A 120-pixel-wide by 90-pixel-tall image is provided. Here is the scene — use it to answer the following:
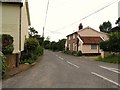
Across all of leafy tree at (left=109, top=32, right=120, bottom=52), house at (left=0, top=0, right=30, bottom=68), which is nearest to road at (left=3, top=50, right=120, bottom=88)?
house at (left=0, top=0, right=30, bottom=68)

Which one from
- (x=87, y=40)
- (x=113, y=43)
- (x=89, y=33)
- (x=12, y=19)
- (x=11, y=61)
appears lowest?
(x=11, y=61)

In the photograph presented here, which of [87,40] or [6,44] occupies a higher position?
[87,40]

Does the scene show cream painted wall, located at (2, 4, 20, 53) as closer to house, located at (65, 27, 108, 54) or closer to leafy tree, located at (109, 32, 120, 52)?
leafy tree, located at (109, 32, 120, 52)

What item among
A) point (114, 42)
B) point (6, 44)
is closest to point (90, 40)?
point (114, 42)

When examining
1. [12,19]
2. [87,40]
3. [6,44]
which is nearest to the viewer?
[6,44]

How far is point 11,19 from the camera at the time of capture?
21.8 metres

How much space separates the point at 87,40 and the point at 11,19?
3575cm

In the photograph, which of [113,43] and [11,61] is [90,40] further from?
[11,61]

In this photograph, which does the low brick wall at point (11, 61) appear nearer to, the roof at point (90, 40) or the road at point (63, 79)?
the road at point (63, 79)

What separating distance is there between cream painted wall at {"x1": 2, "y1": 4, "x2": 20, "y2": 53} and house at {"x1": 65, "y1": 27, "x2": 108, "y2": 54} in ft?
109

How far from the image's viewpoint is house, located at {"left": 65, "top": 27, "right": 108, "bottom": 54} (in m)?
54.2

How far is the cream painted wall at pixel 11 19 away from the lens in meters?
21.7

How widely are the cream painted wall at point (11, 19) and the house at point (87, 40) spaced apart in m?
33.2

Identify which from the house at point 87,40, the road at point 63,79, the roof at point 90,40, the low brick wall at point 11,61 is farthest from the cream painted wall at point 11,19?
the roof at point 90,40
